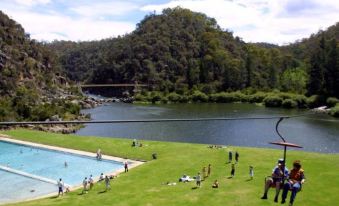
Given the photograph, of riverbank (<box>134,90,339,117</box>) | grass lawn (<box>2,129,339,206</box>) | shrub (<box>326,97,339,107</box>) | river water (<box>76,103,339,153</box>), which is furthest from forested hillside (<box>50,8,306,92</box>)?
grass lawn (<box>2,129,339,206</box>)

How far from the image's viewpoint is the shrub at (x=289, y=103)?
113 metres

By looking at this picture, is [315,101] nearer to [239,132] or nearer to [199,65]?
[239,132]

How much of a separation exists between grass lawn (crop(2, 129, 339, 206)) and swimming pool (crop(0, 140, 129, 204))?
3.01 meters

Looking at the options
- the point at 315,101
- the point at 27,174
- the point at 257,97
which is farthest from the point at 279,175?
the point at 257,97

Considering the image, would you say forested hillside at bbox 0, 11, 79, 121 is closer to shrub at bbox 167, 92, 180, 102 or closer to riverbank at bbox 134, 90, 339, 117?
riverbank at bbox 134, 90, 339, 117

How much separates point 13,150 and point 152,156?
1750 centimetres

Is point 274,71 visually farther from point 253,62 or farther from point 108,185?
point 108,185

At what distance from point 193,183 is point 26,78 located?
331 ft

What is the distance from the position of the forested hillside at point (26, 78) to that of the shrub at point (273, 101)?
5566 cm

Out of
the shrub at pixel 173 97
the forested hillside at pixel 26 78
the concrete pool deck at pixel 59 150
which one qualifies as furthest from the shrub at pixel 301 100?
the concrete pool deck at pixel 59 150

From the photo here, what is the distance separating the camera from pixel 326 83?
367ft

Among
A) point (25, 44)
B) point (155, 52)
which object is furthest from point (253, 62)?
point (25, 44)

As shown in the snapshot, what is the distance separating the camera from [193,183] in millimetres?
33969

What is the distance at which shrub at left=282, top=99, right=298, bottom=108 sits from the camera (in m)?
113
